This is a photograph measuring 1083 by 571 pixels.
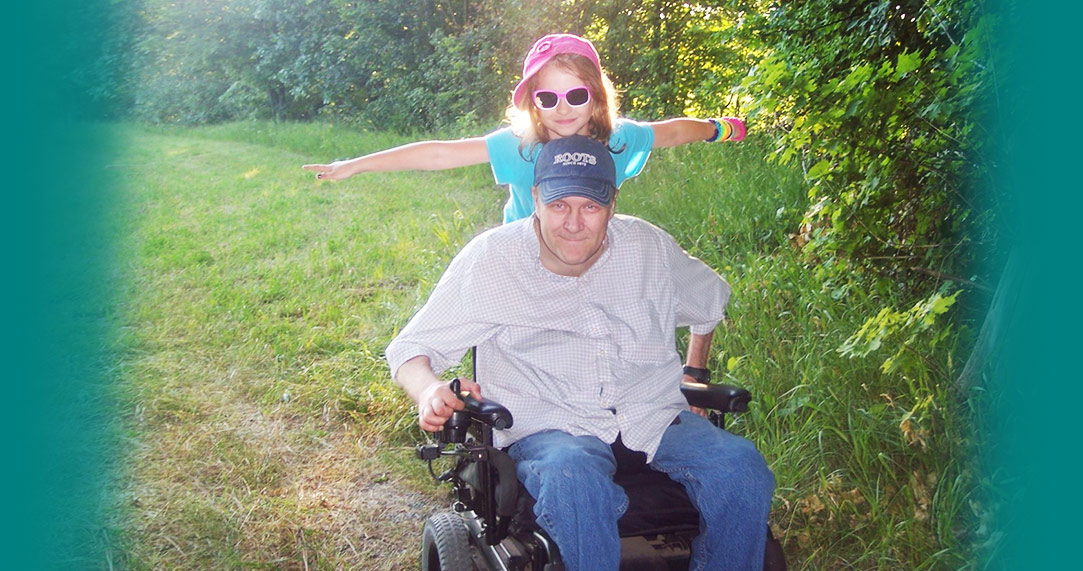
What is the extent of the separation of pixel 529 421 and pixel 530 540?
A: 0.30m

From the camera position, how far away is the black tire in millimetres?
2510

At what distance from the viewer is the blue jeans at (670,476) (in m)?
2.12

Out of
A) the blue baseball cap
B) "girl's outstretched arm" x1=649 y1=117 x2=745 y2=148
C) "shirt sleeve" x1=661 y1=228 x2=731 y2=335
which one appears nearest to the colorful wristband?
"girl's outstretched arm" x1=649 y1=117 x2=745 y2=148

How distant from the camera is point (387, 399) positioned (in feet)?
13.4

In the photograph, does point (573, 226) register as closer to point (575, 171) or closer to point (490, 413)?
point (575, 171)

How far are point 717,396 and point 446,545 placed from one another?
814 millimetres

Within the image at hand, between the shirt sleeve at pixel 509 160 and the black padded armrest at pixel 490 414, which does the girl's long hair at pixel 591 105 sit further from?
the black padded armrest at pixel 490 414

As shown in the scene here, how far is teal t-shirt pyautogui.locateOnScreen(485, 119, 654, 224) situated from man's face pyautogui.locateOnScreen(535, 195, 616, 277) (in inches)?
22.0

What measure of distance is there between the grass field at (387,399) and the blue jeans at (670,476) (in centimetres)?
73

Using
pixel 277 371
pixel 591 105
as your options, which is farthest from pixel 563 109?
pixel 277 371

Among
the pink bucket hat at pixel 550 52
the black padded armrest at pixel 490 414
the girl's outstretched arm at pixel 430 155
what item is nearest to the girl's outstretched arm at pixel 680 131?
the pink bucket hat at pixel 550 52

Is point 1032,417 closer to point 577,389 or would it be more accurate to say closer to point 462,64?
point 577,389

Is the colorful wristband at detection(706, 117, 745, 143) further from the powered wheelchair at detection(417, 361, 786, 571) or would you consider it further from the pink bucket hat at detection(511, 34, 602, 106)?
the powered wheelchair at detection(417, 361, 786, 571)

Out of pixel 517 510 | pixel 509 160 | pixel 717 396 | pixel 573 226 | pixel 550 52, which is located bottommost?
pixel 517 510
